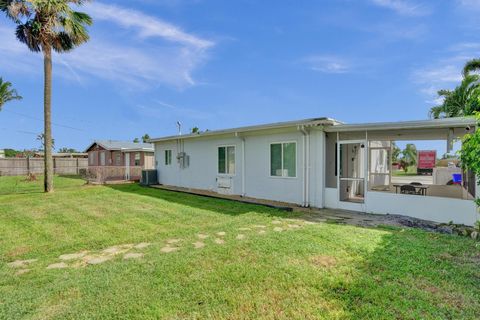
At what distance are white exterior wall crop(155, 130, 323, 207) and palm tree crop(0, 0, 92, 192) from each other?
6.16 metres

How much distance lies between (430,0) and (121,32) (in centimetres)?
1391

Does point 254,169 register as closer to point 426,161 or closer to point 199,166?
point 199,166

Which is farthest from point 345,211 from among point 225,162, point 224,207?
point 225,162

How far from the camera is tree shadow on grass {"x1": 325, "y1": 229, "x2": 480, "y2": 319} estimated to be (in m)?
2.73

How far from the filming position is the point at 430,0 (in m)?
8.81

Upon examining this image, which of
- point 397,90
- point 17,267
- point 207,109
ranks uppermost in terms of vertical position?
point 207,109

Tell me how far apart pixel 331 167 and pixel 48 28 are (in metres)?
13.3

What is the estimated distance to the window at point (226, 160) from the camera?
1181cm

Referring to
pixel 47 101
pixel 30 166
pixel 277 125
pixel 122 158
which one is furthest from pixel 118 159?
pixel 277 125

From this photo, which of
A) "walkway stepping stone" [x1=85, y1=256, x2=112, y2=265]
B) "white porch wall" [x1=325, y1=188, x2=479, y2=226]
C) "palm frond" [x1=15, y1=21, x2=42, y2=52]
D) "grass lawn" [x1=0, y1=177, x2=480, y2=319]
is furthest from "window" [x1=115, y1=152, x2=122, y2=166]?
"walkway stepping stone" [x1=85, y1=256, x2=112, y2=265]

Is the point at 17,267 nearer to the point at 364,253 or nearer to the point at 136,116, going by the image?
the point at 364,253

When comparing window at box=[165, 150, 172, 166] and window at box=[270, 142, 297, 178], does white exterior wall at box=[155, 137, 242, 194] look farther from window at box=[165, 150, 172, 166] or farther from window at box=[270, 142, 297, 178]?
window at box=[270, 142, 297, 178]

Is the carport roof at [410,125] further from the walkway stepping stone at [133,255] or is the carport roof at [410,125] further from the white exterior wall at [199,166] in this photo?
the walkway stepping stone at [133,255]

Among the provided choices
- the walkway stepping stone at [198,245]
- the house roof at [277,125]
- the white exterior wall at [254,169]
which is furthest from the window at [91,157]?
the walkway stepping stone at [198,245]
